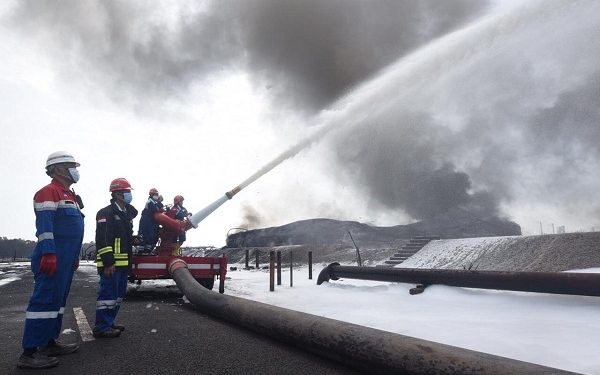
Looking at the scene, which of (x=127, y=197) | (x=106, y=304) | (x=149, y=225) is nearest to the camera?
(x=106, y=304)

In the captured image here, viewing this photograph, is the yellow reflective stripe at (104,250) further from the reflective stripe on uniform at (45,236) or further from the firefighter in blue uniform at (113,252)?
the reflective stripe on uniform at (45,236)

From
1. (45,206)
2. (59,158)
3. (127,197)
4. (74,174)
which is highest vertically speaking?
(59,158)

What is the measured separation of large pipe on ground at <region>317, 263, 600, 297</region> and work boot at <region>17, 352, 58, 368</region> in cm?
593

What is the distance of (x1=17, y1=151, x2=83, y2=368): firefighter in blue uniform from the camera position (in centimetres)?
376

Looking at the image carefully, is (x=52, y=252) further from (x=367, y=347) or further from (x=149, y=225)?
(x=149, y=225)

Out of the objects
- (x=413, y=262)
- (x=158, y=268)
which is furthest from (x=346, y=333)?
(x=413, y=262)

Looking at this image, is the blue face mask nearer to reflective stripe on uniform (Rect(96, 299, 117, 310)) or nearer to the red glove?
the red glove

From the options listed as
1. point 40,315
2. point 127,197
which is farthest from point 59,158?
point 40,315

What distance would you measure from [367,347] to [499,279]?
4.18 meters

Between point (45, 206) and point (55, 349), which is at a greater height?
point (45, 206)

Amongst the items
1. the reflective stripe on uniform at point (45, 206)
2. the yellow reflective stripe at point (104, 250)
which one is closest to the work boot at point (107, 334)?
the yellow reflective stripe at point (104, 250)

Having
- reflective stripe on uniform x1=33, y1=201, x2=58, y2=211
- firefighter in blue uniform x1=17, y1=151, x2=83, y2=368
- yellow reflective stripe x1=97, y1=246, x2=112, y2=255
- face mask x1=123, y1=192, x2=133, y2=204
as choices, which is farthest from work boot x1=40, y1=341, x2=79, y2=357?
face mask x1=123, y1=192, x2=133, y2=204

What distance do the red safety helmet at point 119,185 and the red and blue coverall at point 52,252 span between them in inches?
33.2

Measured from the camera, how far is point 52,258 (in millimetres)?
3893
